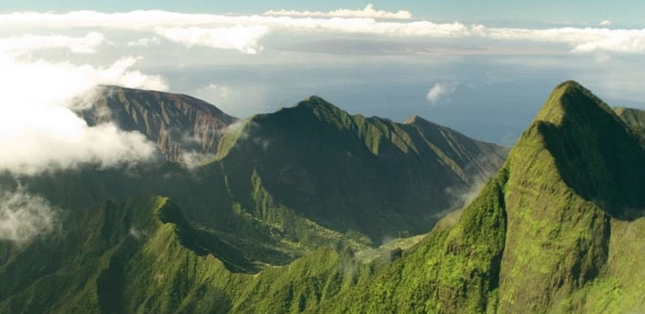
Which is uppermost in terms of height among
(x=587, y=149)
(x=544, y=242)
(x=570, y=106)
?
(x=570, y=106)

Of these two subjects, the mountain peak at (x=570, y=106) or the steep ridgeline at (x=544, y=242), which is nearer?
the steep ridgeline at (x=544, y=242)

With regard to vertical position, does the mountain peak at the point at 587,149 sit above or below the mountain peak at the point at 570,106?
below

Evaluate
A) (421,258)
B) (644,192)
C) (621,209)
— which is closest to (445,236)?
(421,258)

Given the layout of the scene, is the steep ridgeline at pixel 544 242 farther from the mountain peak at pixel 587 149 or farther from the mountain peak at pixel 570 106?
the mountain peak at pixel 570 106

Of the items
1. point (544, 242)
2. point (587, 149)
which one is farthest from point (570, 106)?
point (544, 242)

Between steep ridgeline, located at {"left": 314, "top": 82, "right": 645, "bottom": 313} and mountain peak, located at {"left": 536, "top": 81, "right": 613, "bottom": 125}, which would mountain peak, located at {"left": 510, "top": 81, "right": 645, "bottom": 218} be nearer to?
mountain peak, located at {"left": 536, "top": 81, "right": 613, "bottom": 125}

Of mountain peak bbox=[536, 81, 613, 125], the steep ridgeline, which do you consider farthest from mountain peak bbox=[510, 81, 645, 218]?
the steep ridgeline

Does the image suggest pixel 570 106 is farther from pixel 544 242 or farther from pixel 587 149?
pixel 544 242

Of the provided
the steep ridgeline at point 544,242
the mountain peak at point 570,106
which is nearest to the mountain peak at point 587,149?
the mountain peak at point 570,106

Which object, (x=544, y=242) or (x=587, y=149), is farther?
Answer: (x=587, y=149)

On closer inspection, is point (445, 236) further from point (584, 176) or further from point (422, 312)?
point (584, 176)
